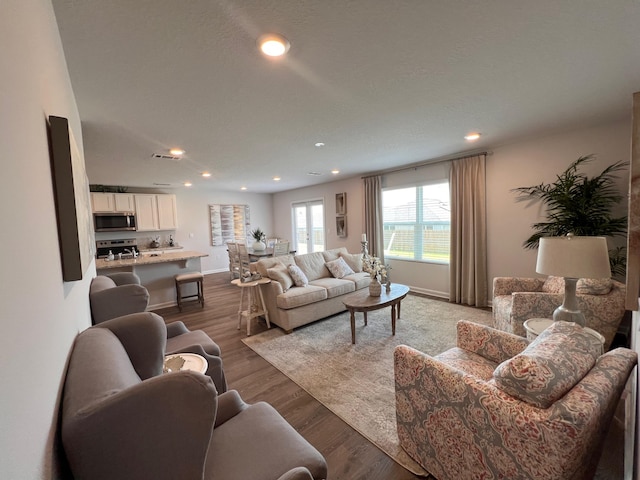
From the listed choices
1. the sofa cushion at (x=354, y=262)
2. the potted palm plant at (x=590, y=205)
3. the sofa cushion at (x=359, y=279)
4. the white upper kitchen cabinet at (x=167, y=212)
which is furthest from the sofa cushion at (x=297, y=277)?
the white upper kitchen cabinet at (x=167, y=212)

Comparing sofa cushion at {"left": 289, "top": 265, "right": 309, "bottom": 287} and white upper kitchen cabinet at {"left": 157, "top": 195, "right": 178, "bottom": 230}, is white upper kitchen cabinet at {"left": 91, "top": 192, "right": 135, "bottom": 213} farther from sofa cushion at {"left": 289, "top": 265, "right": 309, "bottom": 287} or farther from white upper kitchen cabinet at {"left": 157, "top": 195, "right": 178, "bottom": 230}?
sofa cushion at {"left": 289, "top": 265, "right": 309, "bottom": 287}

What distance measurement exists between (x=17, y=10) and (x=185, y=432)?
4.04ft

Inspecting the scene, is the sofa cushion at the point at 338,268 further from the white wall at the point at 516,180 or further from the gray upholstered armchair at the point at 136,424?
the gray upholstered armchair at the point at 136,424

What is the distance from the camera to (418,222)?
5.06 m

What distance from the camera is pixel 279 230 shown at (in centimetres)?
885

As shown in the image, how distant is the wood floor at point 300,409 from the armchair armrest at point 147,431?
1159mm

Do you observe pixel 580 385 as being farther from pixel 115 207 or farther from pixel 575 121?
pixel 115 207

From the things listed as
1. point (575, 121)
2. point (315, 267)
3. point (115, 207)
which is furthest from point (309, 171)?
point (115, 207)

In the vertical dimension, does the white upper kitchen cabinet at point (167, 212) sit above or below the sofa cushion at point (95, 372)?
above

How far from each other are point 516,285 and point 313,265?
2622 millimetres

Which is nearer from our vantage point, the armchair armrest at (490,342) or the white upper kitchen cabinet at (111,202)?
the armchair armrest at (490,342)

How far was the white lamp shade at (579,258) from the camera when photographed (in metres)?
1.72

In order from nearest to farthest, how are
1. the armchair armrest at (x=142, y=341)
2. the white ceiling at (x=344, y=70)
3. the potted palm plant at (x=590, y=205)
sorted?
1. the armchair armrest at (x=142, y=341)
2. the white ceiling at (x=344, y=70)
3. the potted palm plant at (x=590, y=205)

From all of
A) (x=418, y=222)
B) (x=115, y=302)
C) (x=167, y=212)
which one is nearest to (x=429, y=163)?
(x=418, y=222)
